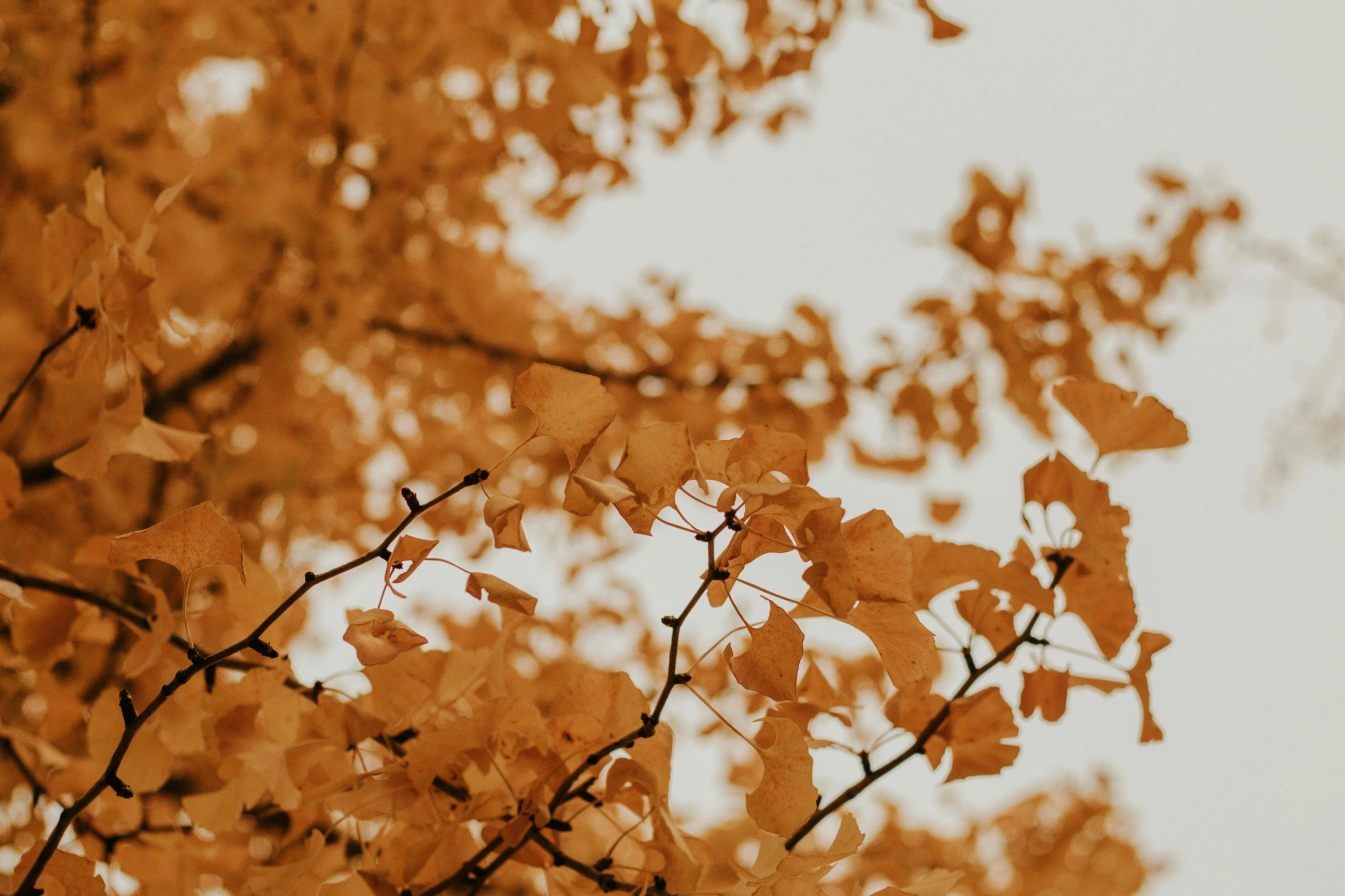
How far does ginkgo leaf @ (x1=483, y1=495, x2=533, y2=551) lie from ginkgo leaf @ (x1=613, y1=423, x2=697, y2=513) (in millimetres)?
54

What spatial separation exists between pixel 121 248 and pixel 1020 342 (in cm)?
115

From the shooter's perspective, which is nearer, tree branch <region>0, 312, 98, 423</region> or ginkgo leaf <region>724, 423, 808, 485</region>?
ginkgo leaf <region>724, 423, 808, 485</region>

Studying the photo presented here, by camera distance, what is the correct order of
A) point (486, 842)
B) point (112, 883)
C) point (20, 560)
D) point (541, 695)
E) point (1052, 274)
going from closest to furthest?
point (486, 842) → point (112, 883) → point (20, 560) → point (1052, 274) → point (541, 695)

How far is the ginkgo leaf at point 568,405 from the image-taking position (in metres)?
0.45

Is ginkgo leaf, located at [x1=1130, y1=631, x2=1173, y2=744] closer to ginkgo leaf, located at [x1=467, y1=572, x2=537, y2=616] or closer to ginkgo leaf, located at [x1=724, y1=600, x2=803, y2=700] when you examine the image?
ginkgo leaf, located at [x1=724, y1=600, x2=803, y2=700]

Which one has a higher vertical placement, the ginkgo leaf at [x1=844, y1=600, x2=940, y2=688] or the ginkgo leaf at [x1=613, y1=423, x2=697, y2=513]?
the ginkgo leaf at [x1=613, y1=423, x2=697, y2=513]

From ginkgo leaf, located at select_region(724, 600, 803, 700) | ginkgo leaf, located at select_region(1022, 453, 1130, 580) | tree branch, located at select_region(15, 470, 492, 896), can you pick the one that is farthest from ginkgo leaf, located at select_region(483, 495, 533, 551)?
ginkgo leaf, located at select_region(1022, 453, 1130, 580)

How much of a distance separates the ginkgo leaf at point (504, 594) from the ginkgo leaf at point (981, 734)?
308mm

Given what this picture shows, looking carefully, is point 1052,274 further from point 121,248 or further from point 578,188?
point 121,248

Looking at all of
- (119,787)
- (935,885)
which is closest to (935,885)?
(935,885)

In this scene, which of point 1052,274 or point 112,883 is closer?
point 112,883

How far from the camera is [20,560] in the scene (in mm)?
1099

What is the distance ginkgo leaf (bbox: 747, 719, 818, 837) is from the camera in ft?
1.61

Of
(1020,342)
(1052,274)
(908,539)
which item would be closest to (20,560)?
(908,539)
